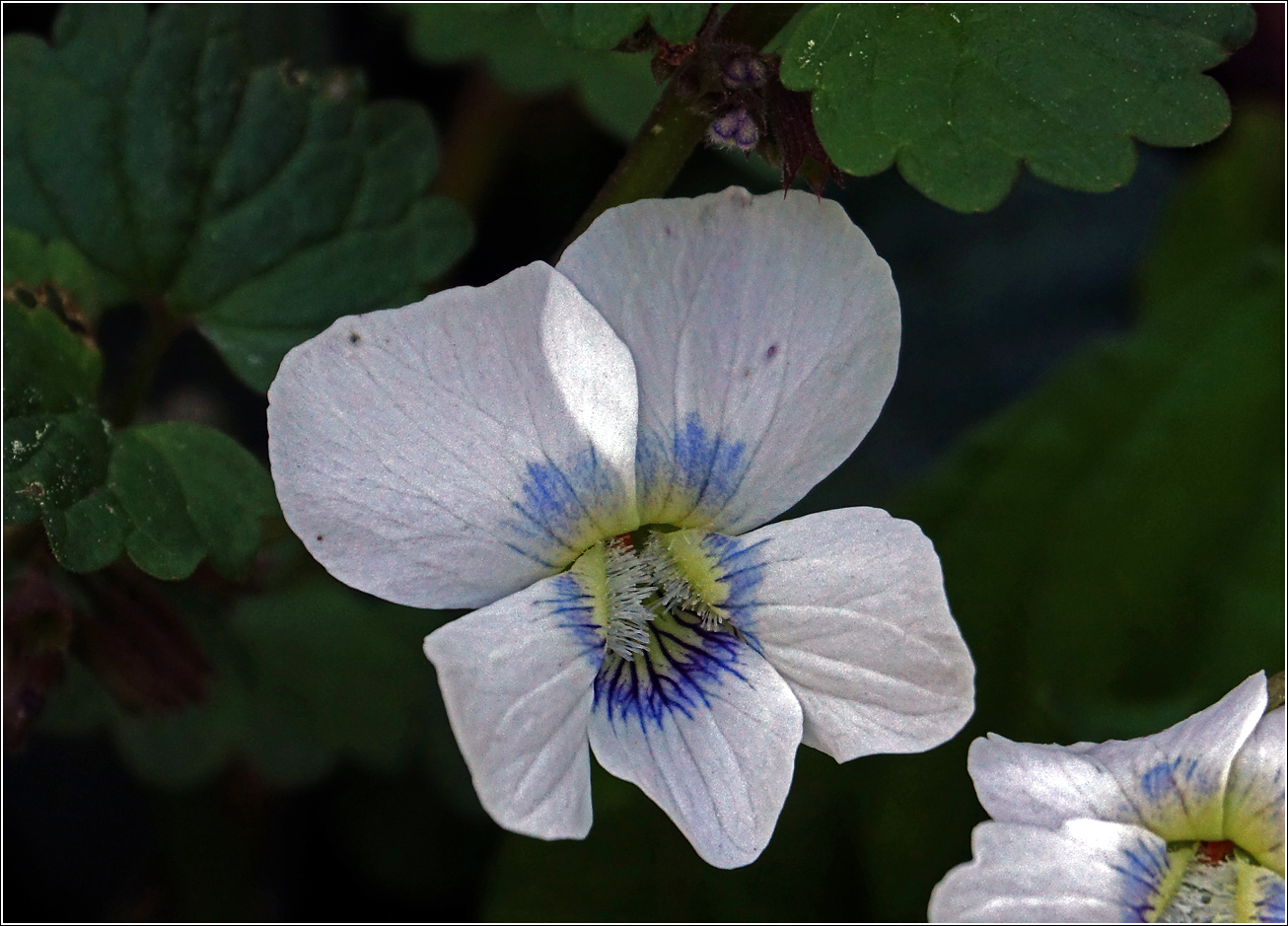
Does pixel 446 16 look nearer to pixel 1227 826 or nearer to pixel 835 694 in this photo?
pixel 835 694

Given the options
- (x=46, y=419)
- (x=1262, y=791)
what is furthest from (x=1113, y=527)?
(x=46, y=419)

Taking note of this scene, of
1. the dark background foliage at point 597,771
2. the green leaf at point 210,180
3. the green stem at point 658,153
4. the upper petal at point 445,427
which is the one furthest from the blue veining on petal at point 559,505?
the dark background foliage at point 597,771

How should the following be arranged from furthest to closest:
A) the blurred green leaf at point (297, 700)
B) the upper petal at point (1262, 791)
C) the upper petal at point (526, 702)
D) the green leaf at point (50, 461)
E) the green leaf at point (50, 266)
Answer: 1. the blurred green leaf at point (297, 700)
2. the green leaf at point (50, 266)
3. the green leaf at point (50, 461)
4. the upper petal at point (1262, 791)
5. the upper petal at point (526, 702)

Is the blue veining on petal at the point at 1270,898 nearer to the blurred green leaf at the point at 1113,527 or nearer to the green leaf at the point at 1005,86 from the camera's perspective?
the green leaf at the point at 1005,86

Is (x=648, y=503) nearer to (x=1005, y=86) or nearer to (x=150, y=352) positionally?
(x=1005, y=86)

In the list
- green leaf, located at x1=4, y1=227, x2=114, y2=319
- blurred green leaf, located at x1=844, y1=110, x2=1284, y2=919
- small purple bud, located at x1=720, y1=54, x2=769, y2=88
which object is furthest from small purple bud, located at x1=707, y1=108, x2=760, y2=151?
blurred green leaf, located at x1=844, y1=110, x2=1284, y2=919

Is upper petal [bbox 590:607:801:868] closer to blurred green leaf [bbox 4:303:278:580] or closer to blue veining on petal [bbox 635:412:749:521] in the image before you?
blue veining on petal [bbox 635:412:749:521]
